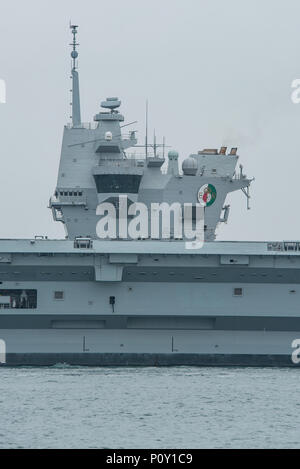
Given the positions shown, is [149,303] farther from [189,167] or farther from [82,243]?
[189,167]

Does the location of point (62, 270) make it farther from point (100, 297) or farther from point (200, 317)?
point (200, 317)

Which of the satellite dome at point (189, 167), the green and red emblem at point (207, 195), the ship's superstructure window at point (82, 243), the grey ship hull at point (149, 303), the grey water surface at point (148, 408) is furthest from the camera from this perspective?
the satellite dome at point (189, 167)

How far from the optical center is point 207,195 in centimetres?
5122

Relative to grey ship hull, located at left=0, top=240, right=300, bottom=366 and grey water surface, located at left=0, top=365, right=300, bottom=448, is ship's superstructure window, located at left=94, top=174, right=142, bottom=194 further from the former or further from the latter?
grey water surface, located at left=0, top=365, right=300, bottom=448

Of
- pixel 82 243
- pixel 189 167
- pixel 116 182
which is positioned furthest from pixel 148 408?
pixel 189 167

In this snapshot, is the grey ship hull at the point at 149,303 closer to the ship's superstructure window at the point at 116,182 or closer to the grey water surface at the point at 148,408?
the grey water surface at the point at 148,408

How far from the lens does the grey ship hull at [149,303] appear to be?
4666cm

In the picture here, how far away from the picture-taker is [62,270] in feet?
153

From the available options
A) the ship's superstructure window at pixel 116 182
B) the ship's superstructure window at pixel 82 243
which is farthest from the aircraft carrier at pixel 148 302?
the ship's superstructure window at pixel 116 182

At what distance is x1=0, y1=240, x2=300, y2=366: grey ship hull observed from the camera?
153ft

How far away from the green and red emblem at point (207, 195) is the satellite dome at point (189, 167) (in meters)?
0.65

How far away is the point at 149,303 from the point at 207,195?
576 centimetres

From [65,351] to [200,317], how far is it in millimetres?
4447

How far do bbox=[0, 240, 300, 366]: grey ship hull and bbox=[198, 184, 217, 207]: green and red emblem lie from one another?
4.54m
